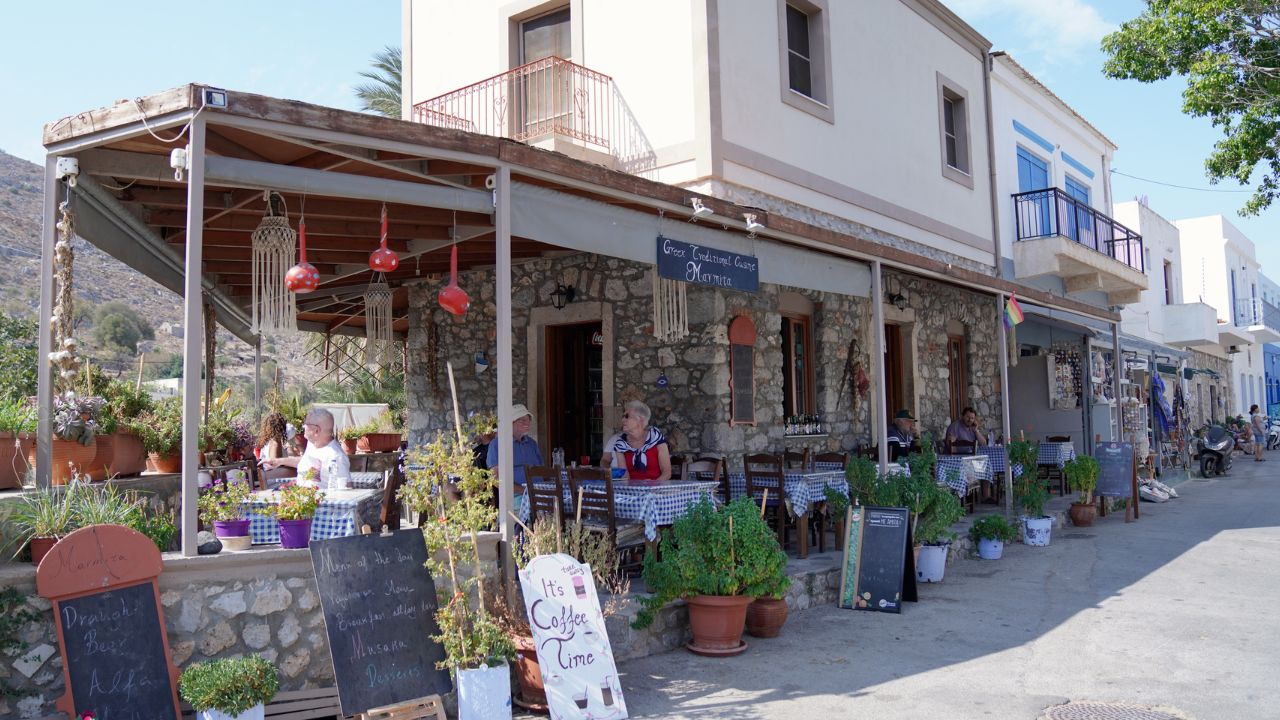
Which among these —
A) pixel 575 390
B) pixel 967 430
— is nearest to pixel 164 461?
pixel 575 390

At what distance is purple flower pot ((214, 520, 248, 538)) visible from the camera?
414 centimetres

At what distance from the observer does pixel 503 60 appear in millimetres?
10273

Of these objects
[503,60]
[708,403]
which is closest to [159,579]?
[708,403]

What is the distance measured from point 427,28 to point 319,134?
7.59 m

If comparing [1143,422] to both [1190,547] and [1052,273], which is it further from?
[1190,547]

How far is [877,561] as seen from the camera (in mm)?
6449

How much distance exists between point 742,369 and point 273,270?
457cm

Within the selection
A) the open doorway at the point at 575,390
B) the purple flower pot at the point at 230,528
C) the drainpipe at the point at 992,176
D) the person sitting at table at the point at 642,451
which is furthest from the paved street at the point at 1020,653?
the drainpipe at the point at 992,176

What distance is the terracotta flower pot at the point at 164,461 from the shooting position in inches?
227

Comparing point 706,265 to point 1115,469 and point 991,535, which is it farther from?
point 1115,469

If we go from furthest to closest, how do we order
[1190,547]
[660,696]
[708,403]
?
1. [1190,547]
2. [708,403]
3. [660,696]

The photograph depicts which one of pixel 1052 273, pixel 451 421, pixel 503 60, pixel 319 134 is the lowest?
pixel 451 421

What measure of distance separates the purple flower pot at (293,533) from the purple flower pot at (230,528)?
6.2 inches

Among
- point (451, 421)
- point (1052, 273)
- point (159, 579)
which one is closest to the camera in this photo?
point (159, 579)
